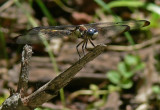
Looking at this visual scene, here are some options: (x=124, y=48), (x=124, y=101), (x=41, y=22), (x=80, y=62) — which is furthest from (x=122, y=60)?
(x=80, y=62)

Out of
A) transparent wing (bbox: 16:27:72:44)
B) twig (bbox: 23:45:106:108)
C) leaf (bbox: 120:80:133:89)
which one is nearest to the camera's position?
twig (bbox: 23:45:106:108)

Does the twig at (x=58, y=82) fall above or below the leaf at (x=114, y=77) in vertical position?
below

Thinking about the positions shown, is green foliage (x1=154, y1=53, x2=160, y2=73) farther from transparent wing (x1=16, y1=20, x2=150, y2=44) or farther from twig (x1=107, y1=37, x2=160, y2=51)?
transparent wing (x1=16, y1=20, x2=150, y2=44)

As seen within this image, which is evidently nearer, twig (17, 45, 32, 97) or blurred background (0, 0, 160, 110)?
twig (17, 45, 32, 97)

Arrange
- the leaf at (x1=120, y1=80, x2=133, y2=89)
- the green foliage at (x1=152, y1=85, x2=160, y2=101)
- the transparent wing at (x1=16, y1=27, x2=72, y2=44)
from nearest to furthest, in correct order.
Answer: the transparent wing at (x1=16, y1=27, x2=72, y2=44) < the green foliage at (x1=152, y1=85, x2=160, y2=101) < the leaf at (x1=120, y1=80, x2=133, y2=89)

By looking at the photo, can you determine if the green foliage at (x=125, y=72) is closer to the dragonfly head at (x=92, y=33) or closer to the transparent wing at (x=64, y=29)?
the transparent wing at (x=64, y=29)

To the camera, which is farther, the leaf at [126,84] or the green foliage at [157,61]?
the green foliage at [157,61]

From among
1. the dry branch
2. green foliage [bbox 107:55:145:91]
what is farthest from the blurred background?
the dry branch

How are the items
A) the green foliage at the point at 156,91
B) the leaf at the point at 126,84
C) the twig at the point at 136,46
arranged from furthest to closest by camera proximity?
the twig at the point at 136,46
the leaf at the point at 126,84
the green foliage at the point at 156,91

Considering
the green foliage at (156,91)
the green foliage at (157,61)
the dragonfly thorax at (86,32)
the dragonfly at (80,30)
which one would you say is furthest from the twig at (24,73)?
the green foliage at (157,61)
